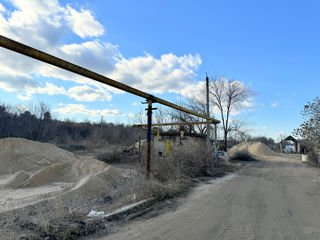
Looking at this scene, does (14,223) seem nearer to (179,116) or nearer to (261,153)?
(179,116)

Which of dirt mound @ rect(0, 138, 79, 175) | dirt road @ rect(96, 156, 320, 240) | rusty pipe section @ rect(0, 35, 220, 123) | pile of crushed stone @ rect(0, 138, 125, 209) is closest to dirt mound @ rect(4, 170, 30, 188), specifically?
pile of crushed stone @ rect(0, 138, 125, 209)

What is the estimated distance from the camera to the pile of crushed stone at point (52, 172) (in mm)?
8009

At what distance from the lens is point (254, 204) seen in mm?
6453

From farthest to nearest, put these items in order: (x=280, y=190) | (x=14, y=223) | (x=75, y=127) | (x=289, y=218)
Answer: (x=75, y=127), (x=280, y=190), (x=289, y=218), (x=14, y=223)

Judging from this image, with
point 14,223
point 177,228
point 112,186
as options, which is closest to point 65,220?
point 14,223

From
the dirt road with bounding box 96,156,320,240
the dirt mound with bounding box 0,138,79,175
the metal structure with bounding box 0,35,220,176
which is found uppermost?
the metal structure with bounding box 0,35,220,176

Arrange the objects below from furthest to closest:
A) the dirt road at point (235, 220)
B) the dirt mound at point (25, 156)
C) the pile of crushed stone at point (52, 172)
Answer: the dirt mound at point (25, 156) → the pile of crushed stone at point (52, 172) → the dirt road at point (235, 220)

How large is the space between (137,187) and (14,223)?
11.4 ft

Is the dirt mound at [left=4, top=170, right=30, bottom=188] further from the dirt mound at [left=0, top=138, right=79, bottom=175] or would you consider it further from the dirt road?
the dirt road

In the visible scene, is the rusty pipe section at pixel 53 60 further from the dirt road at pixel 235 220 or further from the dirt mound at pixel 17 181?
the dirt mound at pixel 17 181

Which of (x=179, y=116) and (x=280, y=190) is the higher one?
(x=179, y=116)

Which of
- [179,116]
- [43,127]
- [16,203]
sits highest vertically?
[179,116]

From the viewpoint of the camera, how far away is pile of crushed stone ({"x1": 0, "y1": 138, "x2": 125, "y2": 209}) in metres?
8.01

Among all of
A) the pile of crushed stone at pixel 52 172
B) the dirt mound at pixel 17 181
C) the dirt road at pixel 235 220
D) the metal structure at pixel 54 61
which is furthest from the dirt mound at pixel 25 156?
the dirt road at pixel 235 220
